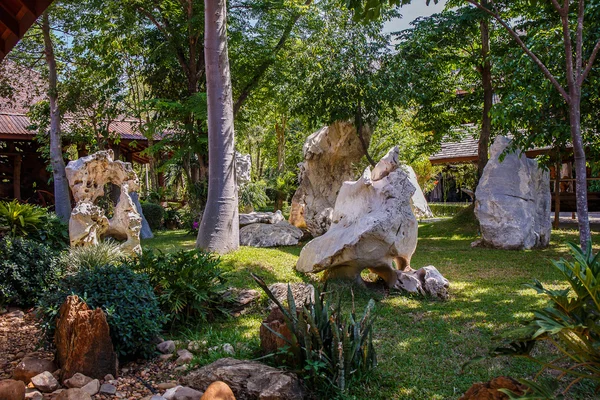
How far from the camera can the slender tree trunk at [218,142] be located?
340 inches

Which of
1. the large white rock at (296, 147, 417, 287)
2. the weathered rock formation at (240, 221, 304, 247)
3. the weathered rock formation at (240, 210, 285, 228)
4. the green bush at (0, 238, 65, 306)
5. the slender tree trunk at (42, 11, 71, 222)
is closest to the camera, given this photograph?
the green bush at (0, 238, 65, 306)

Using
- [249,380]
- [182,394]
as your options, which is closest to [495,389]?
[249,380]

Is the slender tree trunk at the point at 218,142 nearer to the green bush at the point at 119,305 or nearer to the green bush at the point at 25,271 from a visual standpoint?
the green bush at the point at 25,271

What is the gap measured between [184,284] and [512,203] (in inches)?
320

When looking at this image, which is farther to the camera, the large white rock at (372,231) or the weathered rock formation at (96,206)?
the weathered rock formation at (96,206)

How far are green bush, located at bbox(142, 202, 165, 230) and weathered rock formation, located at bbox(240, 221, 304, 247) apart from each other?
566 centimetres

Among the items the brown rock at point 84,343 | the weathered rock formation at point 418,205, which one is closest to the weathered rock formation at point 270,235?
the brown rock at point 84,343

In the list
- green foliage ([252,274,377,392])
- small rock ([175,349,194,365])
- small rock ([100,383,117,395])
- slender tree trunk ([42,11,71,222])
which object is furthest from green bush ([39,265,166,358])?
slender tree trunk ([42,11,71,222])

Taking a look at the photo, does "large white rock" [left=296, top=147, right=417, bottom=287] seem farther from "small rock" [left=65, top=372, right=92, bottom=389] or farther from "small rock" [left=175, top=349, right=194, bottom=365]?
"small rock" [left=65, top=372, right=92, bottom=389]

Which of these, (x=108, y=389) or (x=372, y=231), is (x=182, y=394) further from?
(x=372, y=231)

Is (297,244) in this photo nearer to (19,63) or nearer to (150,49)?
(150,49)

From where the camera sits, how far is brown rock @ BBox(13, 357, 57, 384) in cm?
379

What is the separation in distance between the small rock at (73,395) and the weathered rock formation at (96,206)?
4.52 m

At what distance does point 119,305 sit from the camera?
4219mm
